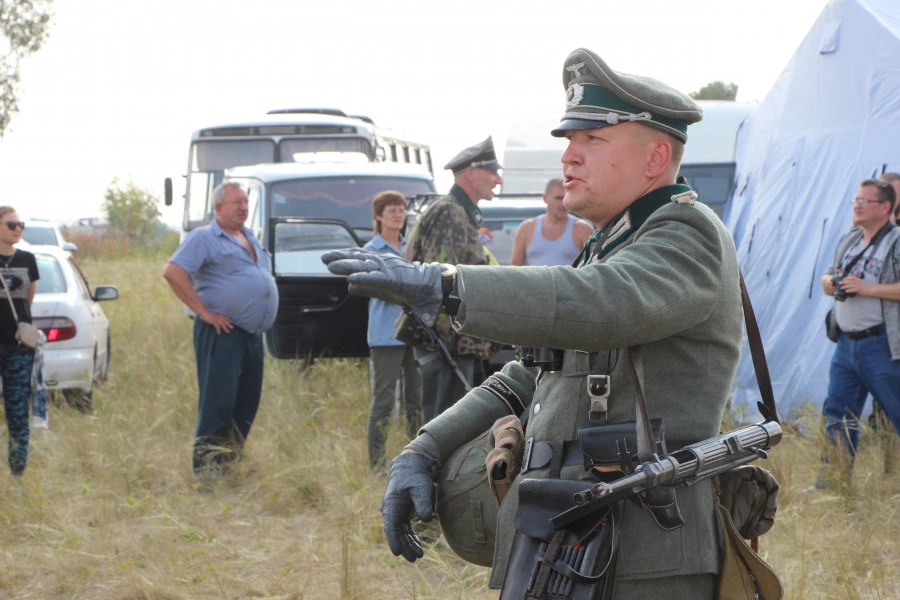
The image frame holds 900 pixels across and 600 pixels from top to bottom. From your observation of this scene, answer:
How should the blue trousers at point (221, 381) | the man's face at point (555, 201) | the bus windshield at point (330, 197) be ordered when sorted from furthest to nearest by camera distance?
the bus windshield at point (330, 197), the man's face at point (555, 201), the blue trousers at point (221, 381)

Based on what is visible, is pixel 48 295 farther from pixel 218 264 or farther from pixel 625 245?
pixel 625 245

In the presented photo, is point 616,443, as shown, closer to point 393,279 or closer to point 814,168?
point 393,279

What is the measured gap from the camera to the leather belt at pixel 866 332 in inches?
223

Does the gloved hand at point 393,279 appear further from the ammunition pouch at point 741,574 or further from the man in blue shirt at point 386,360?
the man in blue shirt at point 386,360

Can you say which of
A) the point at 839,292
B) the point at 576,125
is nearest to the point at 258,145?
the point at 839,292

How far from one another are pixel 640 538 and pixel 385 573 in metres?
2.86

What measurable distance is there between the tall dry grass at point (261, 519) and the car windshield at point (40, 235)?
6306 millimetres

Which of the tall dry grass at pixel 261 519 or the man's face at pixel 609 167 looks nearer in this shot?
the man's face at pixel 609 167

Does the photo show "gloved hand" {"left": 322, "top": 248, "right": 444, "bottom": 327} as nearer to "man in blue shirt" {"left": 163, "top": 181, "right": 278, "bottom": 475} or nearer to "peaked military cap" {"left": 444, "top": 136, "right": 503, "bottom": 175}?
"peaked military cap" {"left": 444, "top": 136, "right": 503, "bottom": 175}

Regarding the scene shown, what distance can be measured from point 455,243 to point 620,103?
133 inches

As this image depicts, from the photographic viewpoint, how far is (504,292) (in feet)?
5.94

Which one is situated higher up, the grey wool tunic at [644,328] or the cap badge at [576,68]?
the cap badge at [576,68]

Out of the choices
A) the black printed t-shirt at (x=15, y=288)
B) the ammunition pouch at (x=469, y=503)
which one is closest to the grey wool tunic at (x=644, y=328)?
the ammunition pouch at (x=469, y=503)

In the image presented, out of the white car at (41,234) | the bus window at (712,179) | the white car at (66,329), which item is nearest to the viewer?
the white car at (66,329)
